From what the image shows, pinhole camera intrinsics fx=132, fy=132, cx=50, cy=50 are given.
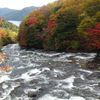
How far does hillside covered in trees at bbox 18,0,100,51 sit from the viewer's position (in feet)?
69.8

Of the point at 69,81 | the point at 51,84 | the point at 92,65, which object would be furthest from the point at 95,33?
the point at 51,84

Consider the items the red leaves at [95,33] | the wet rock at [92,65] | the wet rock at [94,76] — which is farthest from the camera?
the red leaves at [95,33]

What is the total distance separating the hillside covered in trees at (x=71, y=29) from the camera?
21281 mm

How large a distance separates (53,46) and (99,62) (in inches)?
510

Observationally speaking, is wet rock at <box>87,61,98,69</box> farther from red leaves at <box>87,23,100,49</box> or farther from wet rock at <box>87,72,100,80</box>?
red leaves at <box>87,23,100,49</box>

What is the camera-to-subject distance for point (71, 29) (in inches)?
1027

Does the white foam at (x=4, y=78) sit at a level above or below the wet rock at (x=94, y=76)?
below

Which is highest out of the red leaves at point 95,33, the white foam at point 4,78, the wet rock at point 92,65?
the red leaves at point 95,33

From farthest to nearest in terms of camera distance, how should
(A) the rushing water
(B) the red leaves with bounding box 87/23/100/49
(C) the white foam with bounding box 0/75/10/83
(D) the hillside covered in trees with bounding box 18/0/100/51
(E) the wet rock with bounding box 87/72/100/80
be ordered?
1. (D) the hillside covered in trees with bounding box 18/0/100/51
2. (B) the red leaves with bounding box 87/23/100/49
3. (C) the white foam with bounding box 0/75/10/83
4. (E) the wet rock with bounding box 87/72/100/80
5. (A) the rushing water

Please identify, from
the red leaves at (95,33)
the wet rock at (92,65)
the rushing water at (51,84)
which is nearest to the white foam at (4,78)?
the rushing water at (51,84)

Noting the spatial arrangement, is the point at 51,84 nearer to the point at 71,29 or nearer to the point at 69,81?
the point at 69,81

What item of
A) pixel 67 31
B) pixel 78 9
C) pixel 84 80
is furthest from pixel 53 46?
pixel 84 80

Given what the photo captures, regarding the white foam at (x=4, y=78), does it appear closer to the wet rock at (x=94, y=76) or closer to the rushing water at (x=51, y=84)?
the rushing water at (x=51, y=84)

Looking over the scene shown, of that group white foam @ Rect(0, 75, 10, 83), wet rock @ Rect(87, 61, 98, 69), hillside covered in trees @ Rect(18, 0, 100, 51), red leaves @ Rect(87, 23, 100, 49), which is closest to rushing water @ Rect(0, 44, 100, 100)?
white foam @ Rect(0, 75, 10, 83)
